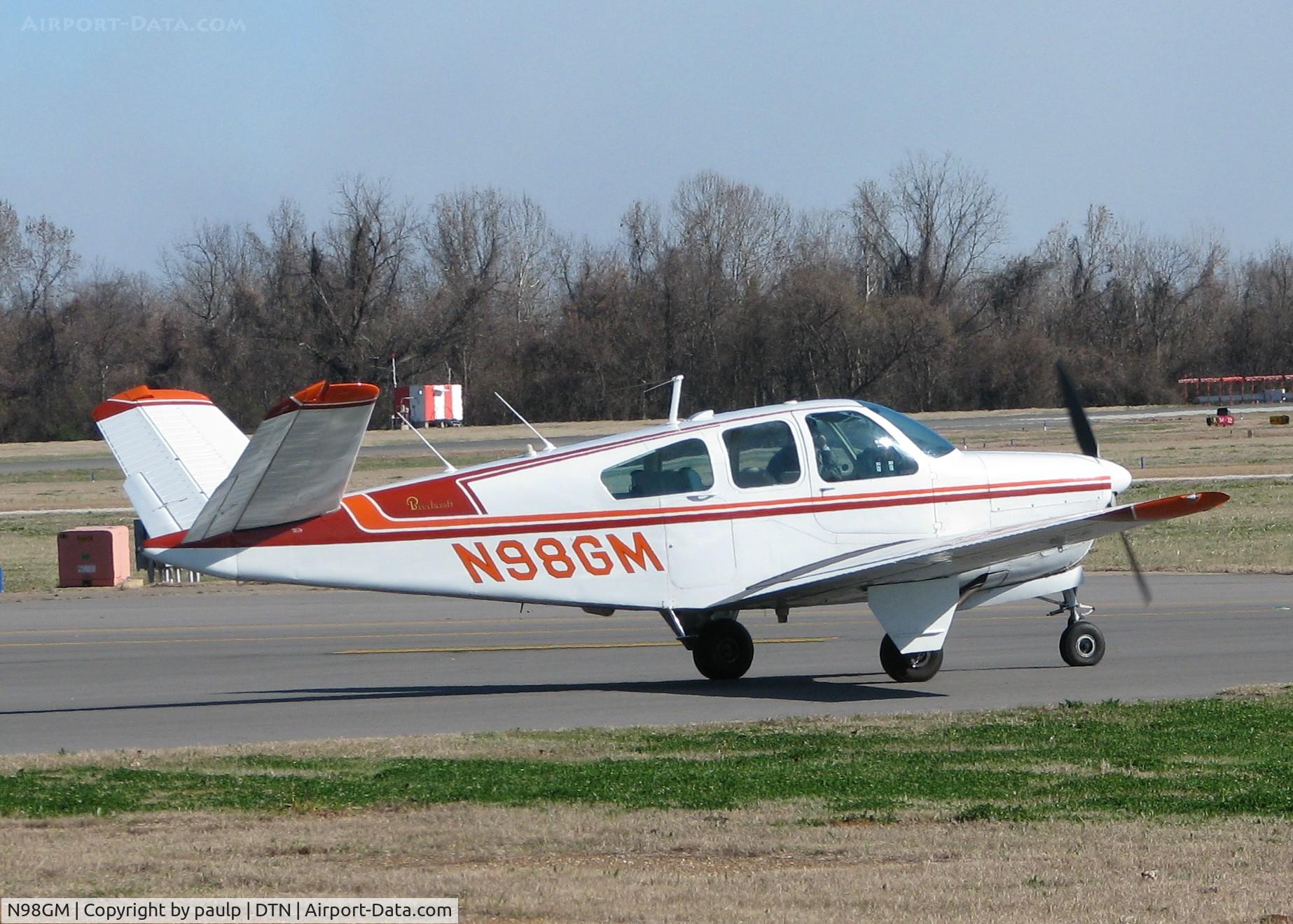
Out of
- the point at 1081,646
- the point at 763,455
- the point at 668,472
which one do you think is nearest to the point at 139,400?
the point at 668,472

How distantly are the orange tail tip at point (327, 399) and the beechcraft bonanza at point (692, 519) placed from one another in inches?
56.6

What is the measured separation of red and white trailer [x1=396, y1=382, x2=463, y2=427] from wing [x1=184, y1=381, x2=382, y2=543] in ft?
202

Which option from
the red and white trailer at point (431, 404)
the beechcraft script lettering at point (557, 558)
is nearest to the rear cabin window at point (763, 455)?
the beechcraft script lettering at point (557, 558)

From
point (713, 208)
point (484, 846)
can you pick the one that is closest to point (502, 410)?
point (713, 208)

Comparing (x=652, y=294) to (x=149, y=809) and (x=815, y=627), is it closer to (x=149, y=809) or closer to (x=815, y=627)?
(x=815, y=627)

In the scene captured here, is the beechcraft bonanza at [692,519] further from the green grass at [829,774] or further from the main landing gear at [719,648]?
the green grass at [829,774]

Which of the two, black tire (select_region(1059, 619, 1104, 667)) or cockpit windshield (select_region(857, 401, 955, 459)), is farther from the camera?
black tire (select_region(1059, 619, 1104, 667))

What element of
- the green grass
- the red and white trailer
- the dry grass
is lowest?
the green grass

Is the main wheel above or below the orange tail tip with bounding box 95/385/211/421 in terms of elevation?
below

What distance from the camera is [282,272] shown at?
8256 centimetres

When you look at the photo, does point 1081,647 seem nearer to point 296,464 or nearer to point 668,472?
point 668,472

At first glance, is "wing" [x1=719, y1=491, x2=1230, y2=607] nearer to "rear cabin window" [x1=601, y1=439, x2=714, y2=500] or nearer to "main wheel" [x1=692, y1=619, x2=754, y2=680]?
"main wheel" [x1=692, y1=619, x2=754, y2=680]

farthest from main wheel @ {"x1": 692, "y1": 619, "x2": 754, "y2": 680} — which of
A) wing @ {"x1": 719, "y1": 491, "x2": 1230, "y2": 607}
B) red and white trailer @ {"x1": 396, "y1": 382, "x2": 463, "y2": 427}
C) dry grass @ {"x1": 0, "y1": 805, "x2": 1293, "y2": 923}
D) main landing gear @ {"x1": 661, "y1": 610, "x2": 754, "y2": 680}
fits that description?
red and white trailer @ {"x1": 396, "y1": 382, "x2": 463, "y2": 427}

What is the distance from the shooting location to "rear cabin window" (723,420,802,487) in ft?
44.4
